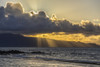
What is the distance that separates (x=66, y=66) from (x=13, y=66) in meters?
13.7

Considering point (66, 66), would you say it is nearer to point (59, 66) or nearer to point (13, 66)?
point (59, 66)

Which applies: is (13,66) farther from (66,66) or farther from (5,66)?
(66,66)

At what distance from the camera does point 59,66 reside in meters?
56.9

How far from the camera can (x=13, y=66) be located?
5444 centimetres

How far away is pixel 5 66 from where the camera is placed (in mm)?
54219

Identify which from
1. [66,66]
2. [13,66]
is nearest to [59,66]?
[66,66]

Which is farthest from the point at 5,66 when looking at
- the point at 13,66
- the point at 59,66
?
the point at 59,66

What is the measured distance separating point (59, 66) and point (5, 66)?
13.7 m

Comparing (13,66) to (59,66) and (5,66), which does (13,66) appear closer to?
(5,66)

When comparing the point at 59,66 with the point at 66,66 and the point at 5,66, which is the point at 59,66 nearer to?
the point at 66,66

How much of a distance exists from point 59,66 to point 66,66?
191 cm

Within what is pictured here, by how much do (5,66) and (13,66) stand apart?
1950 millimetres
